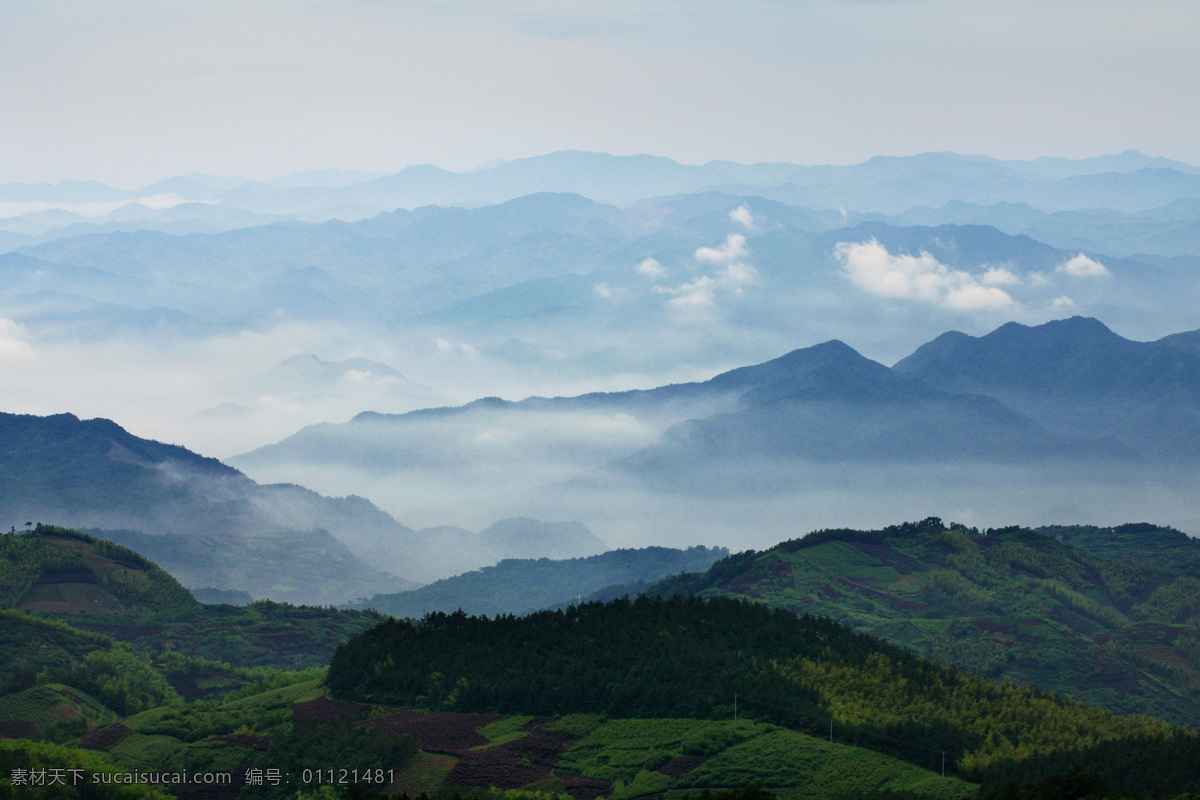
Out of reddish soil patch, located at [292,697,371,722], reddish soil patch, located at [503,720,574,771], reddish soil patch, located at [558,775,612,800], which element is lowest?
reddish soil patch, located at [558,775,612,800]

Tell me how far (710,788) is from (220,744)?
5446cm

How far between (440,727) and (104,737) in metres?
39.7

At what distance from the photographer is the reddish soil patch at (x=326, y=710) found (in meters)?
146

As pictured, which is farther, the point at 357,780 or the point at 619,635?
the point at 619,635

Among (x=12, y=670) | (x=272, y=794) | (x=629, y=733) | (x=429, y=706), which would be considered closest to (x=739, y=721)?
(x=629, y=733)

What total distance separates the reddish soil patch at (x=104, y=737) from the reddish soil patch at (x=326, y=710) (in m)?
19.8

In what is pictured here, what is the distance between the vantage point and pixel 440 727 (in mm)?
143000

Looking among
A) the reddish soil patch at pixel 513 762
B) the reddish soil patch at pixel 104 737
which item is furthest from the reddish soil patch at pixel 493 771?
the reddish soil patch at pixel 104 737

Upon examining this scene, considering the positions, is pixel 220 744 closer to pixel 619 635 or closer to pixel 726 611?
pixel 619 635

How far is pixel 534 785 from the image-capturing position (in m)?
127

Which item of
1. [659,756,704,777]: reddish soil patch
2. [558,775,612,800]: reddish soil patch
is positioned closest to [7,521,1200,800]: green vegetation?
[558,775,612,800]: reddish soil patch

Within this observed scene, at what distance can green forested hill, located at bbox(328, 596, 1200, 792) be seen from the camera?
436 ft

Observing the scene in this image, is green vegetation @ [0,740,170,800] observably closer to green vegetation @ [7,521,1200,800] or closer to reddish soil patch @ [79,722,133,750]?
green vegetation @ [7,521,1200,800]

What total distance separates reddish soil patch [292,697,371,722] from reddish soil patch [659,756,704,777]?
37.7 meters
